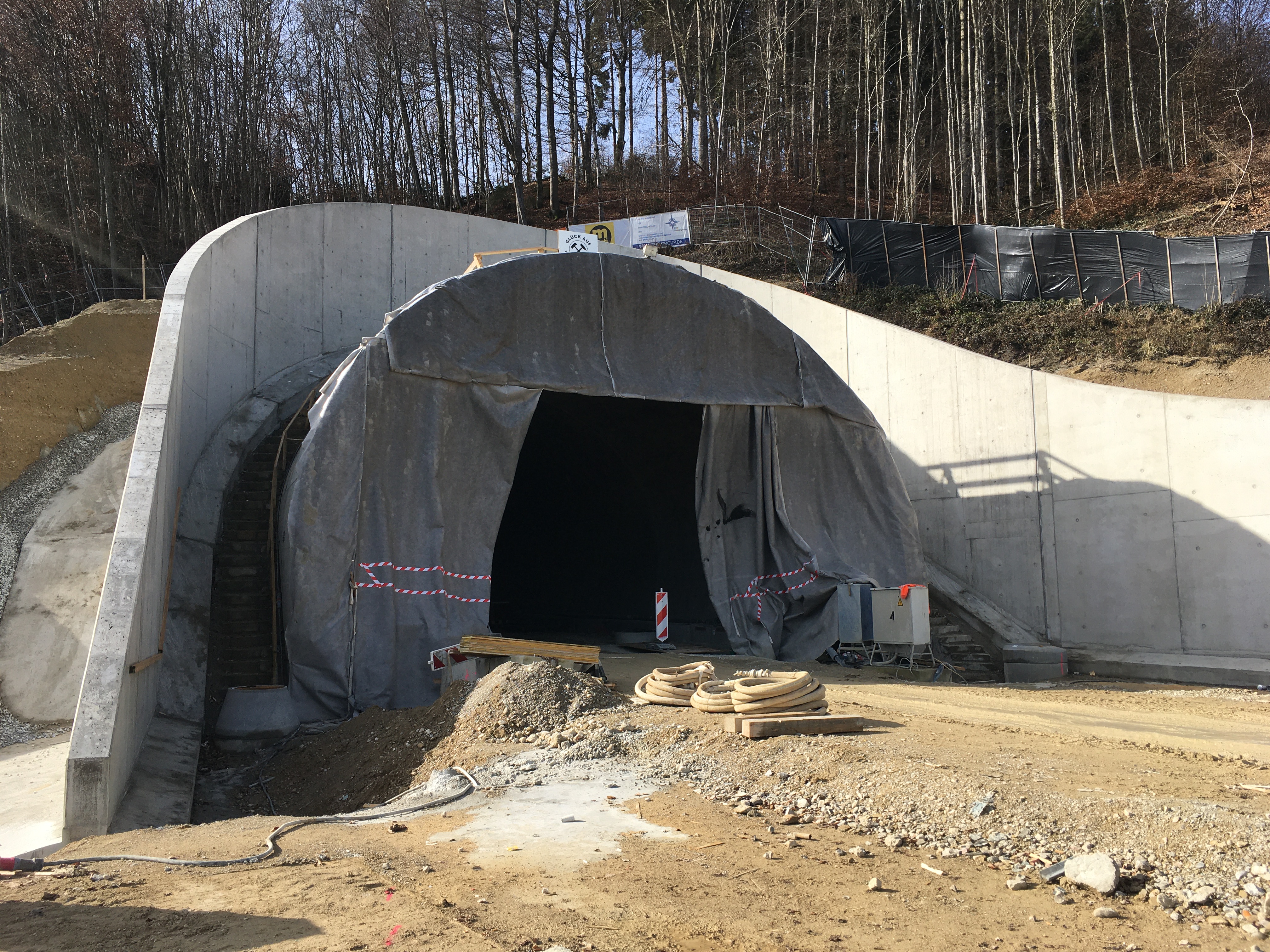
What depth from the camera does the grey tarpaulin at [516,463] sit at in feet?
35.0

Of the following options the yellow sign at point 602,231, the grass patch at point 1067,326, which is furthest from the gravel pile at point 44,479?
the grass patch at point 1067,326

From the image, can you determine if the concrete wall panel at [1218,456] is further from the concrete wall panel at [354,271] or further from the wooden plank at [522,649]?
the concrete wall panel at [354,271]

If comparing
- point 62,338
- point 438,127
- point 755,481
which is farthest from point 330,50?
point 755,481

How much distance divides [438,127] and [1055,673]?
31288 mm

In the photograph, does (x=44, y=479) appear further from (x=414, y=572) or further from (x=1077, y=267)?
(x=1077, y=267)

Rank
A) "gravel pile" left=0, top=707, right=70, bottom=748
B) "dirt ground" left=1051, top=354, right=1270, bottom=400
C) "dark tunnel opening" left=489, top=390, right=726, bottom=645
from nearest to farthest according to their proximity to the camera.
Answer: "gravel pile" left=0, top=707, right=70, bottom=748 → "dirt ground" left=1051, top=354, right=1270, bottom=400 → "dark tunnel opening" left=489, top=390, right=726, bottom=645

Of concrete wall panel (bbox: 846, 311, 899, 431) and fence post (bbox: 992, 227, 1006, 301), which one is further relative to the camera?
fence post (bbox: 992, 227, 1006, 301)

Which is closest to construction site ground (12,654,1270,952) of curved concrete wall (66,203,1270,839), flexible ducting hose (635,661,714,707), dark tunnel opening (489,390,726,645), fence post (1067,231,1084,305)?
flexible ducting hose (635,661,714,707)

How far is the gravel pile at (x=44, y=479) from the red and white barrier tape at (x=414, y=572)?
4921 millimetres

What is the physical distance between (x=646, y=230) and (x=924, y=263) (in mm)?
8138

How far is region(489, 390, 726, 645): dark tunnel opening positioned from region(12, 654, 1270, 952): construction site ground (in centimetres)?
861

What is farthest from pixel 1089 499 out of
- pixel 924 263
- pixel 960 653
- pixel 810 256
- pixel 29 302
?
pixel 29 302

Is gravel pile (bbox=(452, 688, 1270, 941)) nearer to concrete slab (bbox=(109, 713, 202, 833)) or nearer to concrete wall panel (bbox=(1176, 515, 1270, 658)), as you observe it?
concrete slab (bbox=(109, 713, 202, 833))

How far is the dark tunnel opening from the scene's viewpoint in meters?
17.5
